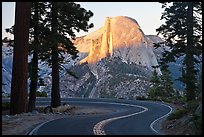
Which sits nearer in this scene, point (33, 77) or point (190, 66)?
point (33, 77)

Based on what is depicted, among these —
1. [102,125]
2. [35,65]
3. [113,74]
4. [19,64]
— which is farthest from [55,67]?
[113,74]

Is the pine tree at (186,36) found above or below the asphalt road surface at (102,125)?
above

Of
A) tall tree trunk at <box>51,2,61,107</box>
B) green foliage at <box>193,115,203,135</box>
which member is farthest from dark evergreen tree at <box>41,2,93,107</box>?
green foliage at <box>193,115,203,135</box>

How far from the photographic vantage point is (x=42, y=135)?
14.6 m

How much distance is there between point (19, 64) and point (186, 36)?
51.3 ft

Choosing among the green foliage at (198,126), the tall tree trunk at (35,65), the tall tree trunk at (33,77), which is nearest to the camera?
the green foliage at (198,126)

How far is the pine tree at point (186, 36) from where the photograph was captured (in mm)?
30578

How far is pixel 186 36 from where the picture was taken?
103 feet

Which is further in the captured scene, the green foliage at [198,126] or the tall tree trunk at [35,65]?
the tall tree trunk at [35,65]

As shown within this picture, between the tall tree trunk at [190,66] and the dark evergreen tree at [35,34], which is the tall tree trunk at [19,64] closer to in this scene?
the dark evergreen tree at [35,34]

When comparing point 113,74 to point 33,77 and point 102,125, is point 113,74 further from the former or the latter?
point 102,125

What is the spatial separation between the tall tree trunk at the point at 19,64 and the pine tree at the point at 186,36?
14266 millimetres

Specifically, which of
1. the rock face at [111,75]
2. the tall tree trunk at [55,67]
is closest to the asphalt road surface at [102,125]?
the tall tree trunk at [55,67]

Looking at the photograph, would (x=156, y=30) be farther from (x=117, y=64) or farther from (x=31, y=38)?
(x=117, y=64)
